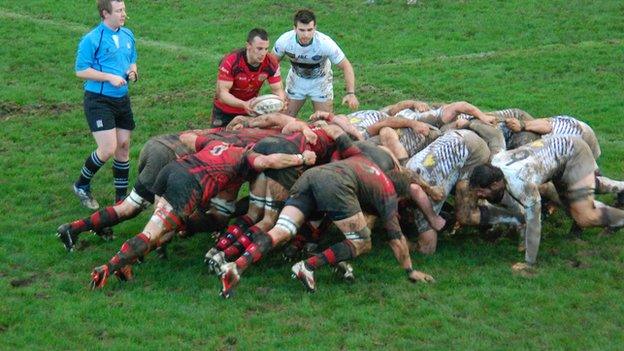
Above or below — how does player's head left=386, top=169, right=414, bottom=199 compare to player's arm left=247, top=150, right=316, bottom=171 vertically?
below

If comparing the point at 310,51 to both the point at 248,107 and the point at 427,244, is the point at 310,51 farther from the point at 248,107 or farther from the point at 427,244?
the point at 427,244

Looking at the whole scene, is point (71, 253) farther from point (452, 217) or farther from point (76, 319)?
point (452, 217)

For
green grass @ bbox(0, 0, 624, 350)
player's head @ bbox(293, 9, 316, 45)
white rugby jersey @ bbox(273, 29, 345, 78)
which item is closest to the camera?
green grass @ bbox(0, 0, 624, 350)

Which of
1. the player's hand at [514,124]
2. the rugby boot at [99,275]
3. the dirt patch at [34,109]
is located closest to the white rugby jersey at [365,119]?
the player's hand at [514,124]

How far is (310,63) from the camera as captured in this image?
549 inches

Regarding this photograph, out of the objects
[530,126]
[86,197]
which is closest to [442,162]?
[530,126]

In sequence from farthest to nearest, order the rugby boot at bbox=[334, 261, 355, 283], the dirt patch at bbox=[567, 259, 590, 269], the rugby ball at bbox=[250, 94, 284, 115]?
1. the rugby ball at bbox=[250, 94, 284, 115]
2. the dirt patch at bbox=[567, 259, 590, 269]
3. the rugby boot at bbox=[334, 261, 355, 283]

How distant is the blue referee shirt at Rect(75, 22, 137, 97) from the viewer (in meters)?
11.9

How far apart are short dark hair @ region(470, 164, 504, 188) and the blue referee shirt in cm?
454

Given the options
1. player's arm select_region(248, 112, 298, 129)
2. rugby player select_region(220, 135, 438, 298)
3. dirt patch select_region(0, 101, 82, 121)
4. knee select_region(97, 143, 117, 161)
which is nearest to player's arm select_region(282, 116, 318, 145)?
player's arm select_region(248, 112, 298, 129)

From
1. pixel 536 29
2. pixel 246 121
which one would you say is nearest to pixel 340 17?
pixel 536 29

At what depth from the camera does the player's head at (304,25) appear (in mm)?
13227

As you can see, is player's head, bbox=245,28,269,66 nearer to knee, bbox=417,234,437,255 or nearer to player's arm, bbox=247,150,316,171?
player's arm, bbox=247,150,316,171

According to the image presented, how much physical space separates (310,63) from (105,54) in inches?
123
